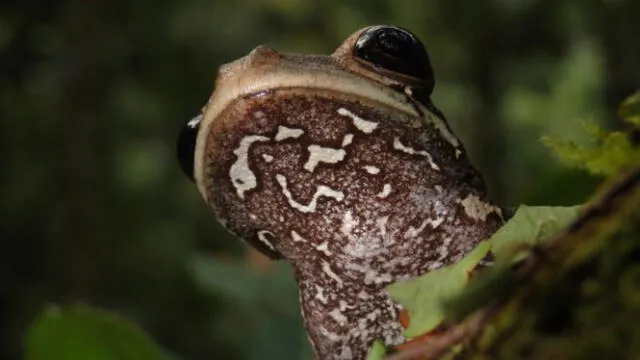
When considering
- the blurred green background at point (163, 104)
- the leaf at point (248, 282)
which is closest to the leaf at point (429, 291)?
the leaf at point (248, 282)

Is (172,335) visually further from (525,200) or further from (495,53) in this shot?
(525,200)

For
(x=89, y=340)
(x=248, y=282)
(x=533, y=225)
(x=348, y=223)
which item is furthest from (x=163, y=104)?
(x=533, y=225)

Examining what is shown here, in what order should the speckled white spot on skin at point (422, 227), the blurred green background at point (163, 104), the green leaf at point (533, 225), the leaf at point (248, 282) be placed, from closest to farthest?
the green leaf at point (533, 225)
the speckled white spot on skin at point (422, 227)
the leaf at point (248, 282)
the blurred green background at point (163, 104)

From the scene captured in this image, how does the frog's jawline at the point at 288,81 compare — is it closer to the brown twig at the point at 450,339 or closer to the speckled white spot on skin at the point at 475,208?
the speckled white spot on skin at the point at 475,208

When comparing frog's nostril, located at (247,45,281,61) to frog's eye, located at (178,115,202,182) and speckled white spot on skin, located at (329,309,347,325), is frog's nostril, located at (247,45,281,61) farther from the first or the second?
speckled white spot on skin, located at (329,309,347,325)

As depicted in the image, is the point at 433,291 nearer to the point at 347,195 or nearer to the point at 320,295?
the point at 347,195
